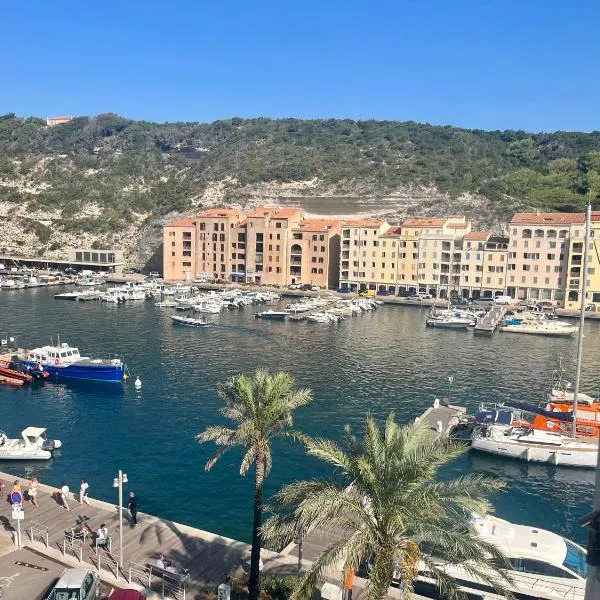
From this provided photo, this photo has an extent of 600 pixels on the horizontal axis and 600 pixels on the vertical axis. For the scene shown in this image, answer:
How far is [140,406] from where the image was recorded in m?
50.2

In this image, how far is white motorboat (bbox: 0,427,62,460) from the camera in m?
38.4

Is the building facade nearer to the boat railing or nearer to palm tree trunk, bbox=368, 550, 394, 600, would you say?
the boat railing

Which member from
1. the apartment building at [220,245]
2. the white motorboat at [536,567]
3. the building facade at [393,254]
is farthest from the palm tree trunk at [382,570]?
the apartment building at [220,245]

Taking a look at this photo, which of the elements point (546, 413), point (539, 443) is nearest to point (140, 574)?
point (539, 443)

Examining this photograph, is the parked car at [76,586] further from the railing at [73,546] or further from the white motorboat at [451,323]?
the white motorboat at [451,323]

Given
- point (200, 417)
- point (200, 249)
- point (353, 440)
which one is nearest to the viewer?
point (353, 440)

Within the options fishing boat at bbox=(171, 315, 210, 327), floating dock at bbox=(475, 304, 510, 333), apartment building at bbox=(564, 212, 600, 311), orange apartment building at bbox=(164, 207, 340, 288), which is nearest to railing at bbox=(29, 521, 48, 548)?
fishing boat at bbox=(171, 315, 210, 327)

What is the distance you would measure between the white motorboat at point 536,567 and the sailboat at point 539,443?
51.5 ft

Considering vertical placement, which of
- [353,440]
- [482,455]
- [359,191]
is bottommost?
[482,455]

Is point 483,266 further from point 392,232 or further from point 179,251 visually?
point 179,251

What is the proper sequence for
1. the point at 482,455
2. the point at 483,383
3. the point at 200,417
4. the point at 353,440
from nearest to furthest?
the point at 353,440
the point at 482,455
the point at 200,417
the point at 483,383

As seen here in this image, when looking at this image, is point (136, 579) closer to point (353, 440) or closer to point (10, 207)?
point (353, 440)

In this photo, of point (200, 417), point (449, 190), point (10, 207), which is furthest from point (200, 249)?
point (200, 417)

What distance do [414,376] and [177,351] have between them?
86.0 feet
